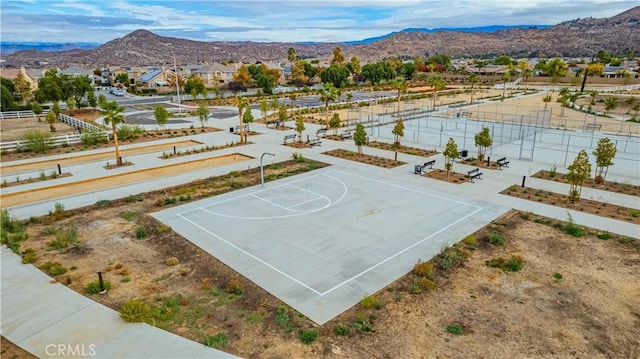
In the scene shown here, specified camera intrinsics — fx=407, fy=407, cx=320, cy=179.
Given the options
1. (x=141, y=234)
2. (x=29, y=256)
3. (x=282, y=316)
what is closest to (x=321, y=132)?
(x=141, y=234)

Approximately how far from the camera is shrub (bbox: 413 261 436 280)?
15.4 m

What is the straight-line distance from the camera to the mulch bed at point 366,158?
31422 millimetres

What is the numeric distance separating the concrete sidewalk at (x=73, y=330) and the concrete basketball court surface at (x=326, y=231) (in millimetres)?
3978

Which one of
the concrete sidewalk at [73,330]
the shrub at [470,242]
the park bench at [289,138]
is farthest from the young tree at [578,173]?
the park bench at [289,138]

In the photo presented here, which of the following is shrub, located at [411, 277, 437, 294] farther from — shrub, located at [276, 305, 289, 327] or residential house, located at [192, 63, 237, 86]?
residential house, located at [192, 63, 237, 86]

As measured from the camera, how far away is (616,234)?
1914 cm

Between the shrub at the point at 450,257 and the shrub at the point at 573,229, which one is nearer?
the shrub at the point at 450,257

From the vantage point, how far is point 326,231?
19.5m

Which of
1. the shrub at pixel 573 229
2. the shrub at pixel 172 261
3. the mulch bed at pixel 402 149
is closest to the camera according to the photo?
the shrub at pixel 172 261

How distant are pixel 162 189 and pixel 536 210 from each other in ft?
74.0

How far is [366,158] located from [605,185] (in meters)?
16.3

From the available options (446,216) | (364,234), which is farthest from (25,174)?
(446,216)

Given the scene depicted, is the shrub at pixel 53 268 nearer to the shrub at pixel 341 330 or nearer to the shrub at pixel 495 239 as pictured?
the shrub at pixel 341 330

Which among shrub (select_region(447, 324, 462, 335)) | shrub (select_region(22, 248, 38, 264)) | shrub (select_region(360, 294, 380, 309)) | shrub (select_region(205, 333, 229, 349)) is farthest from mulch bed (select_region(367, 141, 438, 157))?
shrub (select_region(22, 248, 38, 264))
